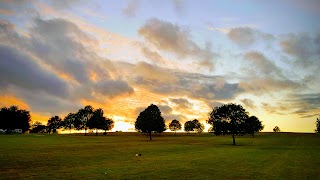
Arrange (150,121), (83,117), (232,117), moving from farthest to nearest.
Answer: (83,117) < (150,121) < (232,117)

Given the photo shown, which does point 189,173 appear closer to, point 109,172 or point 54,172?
point 109,172

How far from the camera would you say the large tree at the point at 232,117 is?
299 ft

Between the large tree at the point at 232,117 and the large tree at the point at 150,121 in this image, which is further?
the large tree at the point at 150,121

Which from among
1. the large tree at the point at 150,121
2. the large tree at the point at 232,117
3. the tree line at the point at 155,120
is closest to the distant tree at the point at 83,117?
the tree line at the point at 155,120

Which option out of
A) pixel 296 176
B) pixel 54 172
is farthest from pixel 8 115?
pixel 296 176

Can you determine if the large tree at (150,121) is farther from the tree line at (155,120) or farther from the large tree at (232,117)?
the large tree at (232,117)

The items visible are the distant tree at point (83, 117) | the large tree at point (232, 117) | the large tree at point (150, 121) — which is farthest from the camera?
the distant tree at point (83, 117)

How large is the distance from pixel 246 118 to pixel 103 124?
113334 millimetres

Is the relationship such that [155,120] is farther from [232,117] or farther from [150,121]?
[232,117]

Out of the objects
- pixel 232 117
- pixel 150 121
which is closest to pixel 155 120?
pixel 150 121

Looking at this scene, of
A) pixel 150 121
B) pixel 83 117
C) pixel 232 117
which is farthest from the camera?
pixel 83 117

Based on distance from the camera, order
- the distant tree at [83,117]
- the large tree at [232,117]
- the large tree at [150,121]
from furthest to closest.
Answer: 1. the distant tree at [83,117]
2. the large tree at [150,121]
3. the large tree at [232,117]

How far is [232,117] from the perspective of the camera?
91688mm

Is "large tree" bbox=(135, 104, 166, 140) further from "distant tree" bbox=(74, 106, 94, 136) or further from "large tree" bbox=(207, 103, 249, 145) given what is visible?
"distant tree" bbox=(74, 106, 94, 136)
